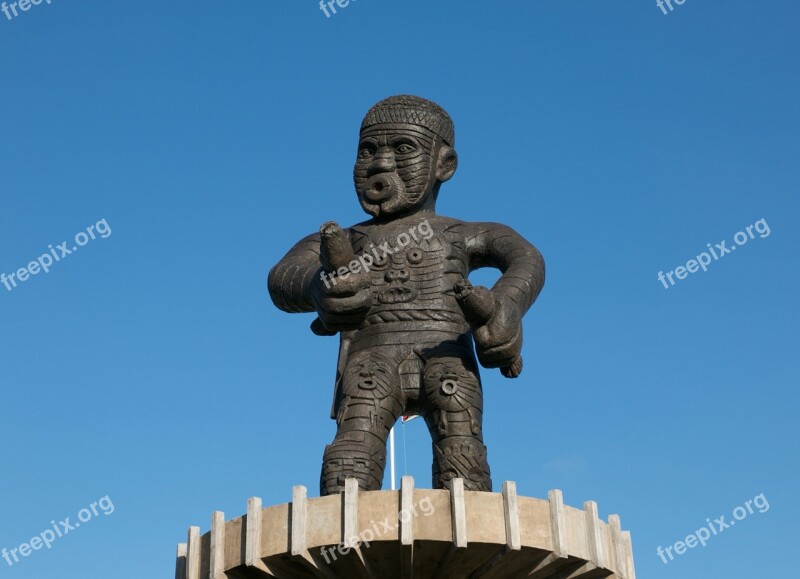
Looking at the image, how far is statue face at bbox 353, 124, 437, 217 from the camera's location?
33.6 ft

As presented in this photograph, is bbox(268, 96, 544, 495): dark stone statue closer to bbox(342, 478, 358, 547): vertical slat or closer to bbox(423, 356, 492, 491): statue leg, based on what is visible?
bbox(423, 356, 492, 491): statue leg

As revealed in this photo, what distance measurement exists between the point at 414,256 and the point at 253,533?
2697mm

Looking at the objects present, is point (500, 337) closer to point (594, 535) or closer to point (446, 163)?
point (594, 535)

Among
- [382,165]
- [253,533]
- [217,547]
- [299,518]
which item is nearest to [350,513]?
[299,518]

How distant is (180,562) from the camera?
9.45 metres

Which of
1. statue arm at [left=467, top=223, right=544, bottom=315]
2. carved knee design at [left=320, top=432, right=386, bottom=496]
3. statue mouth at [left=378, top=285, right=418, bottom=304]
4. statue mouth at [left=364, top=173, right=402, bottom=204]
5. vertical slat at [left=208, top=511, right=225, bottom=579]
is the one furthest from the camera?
statue mouth at [left=364, top=173, right=402, bottom=204]

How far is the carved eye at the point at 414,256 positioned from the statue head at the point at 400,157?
0.41 meters

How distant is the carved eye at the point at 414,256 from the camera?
10047 mm

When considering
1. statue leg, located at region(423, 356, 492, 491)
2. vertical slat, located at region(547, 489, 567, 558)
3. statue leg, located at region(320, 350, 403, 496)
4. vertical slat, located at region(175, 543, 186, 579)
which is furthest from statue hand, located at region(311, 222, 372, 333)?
vertical slat, located at region(547, 489, 567, 558)

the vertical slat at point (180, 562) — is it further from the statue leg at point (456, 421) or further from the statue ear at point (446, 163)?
the statue ear at point (446, 163)

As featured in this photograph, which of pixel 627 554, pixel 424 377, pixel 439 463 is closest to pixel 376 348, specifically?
pixel 424 377

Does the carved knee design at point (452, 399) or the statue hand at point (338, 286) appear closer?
the statue hand at point (338, 286)

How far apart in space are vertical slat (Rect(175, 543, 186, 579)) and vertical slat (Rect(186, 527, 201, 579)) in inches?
10.6

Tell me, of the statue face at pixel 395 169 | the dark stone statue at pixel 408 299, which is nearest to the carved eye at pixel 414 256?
the dark stone statue at pixel 408 299
